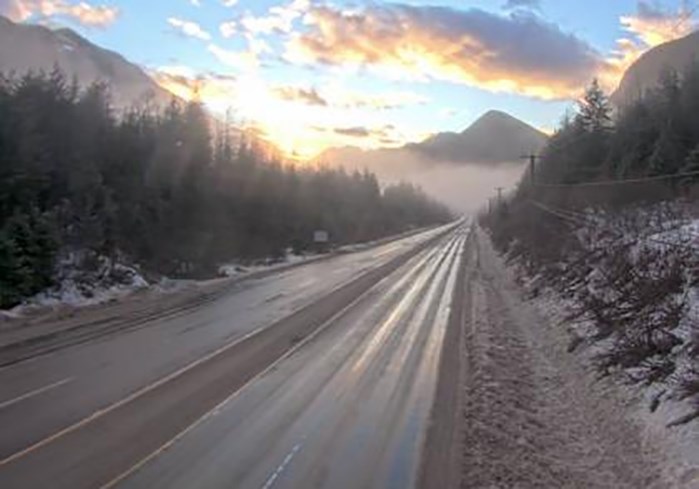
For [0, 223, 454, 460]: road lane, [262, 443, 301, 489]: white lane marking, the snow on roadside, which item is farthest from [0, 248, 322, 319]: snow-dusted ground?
the snow on roadside

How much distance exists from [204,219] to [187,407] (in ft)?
130

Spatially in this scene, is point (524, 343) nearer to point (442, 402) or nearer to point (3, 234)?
point (442, 402)

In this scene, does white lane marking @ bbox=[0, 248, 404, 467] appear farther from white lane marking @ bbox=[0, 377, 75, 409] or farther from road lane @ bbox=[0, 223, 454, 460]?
white lane marking @ bbox=[0, 377, 75, 409]

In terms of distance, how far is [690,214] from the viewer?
80.1 ft

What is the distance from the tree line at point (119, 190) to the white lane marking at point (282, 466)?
18.2m

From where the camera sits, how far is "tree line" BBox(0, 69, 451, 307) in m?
30.1

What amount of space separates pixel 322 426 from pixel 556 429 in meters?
3.09

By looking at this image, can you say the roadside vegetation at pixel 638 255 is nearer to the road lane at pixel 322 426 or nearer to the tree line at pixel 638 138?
the tree line at pixel 638 138

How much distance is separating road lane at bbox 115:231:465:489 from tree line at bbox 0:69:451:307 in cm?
1376

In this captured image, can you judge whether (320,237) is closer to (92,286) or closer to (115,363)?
(92,286)

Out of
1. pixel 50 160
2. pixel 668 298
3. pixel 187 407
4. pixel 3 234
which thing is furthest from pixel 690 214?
pixel 50 160

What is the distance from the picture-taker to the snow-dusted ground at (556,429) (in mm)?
9172

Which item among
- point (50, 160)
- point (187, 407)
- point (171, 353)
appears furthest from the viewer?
point (50, 160)

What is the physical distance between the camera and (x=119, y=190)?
4066cm
